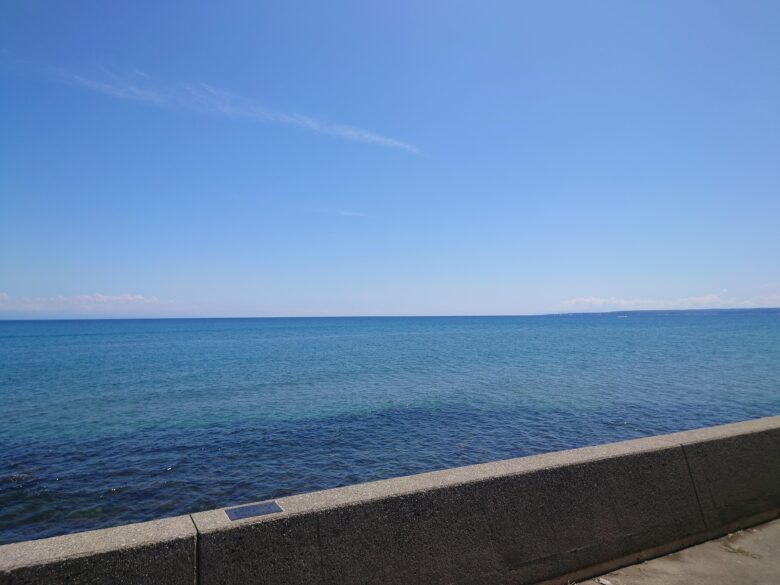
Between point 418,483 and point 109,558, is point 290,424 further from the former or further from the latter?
point 109,558

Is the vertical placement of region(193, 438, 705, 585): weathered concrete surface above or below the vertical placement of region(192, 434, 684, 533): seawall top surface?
below

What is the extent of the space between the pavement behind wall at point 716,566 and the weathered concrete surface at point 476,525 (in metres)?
0.13

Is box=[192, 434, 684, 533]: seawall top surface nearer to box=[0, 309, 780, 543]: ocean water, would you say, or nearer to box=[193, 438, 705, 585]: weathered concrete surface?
box=[193, 438, 705, 585]: weathered concrete surface

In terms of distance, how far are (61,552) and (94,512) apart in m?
8.36

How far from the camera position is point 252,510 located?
2992 mm

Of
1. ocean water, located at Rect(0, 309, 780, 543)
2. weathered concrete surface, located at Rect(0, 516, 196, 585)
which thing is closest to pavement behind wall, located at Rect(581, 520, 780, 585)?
weathered concrete surface, located at Rect(0, 516, 196, 585)

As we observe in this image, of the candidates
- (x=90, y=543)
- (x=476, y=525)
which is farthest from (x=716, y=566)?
(x=90, y=543)

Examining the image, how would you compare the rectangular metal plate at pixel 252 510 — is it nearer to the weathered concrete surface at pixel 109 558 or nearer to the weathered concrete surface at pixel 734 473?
the weathered concrete surface at pixel 109 558

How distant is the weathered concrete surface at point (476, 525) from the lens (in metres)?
2.84

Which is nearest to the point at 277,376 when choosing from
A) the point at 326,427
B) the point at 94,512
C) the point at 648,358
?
the point at 326,427

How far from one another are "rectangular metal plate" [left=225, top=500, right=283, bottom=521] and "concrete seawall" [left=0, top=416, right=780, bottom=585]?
1cm

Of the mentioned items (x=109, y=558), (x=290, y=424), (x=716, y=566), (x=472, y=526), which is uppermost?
(x=109, y=558)

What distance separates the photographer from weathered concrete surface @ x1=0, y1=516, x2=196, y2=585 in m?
2.38

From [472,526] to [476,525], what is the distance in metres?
0.03
